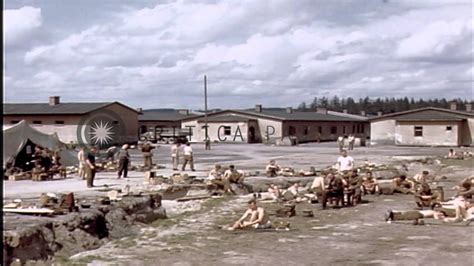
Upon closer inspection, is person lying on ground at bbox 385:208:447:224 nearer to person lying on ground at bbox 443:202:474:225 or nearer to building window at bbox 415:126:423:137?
person lying on ground at bbox 443:202:474:225

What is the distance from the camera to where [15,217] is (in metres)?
15.8

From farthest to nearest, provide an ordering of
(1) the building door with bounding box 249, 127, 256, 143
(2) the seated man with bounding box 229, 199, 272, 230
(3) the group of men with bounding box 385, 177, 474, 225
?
(1) the building door with bounding box 249, 127, 256, 143 < (3) the group of men with bounding box 385, 177, 474, 225 < (2) the seated man with bounding box 229, 199, 272, 230

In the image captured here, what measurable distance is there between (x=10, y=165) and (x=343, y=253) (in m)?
21.3

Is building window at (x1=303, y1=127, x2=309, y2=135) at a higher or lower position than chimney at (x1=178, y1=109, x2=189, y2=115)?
lower

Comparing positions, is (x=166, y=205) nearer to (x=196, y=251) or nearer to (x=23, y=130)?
(x=196, y=251)

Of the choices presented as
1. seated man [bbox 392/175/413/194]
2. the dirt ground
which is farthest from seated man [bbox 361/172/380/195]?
the dirt ground

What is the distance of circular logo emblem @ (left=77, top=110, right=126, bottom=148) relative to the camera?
59684mm

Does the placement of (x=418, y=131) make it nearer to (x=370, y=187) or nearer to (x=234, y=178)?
(x=370, y=187)

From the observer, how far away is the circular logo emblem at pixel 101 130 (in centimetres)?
5968

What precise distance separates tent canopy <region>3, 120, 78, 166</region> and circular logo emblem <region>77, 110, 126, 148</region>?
68.1ft

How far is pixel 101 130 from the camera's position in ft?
207

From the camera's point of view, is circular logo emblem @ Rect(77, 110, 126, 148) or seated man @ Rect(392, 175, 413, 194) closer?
seated man @ Rect(392, 175, 413, 194)

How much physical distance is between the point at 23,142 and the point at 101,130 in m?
29.5

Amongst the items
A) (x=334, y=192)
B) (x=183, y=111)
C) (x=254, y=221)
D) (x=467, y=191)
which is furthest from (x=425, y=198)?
(x=183, y=111)
